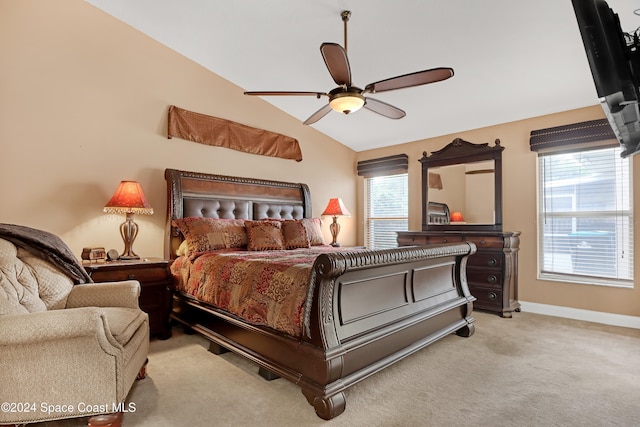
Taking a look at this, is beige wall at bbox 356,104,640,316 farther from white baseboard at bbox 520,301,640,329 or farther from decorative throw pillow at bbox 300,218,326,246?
decorative throw pillow at bbox 300,218,326,246

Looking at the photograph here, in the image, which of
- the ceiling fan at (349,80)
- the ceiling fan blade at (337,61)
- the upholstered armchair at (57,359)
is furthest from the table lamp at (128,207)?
the ceiling fan blade at (337,61)

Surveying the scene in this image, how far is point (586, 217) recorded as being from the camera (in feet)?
12.8

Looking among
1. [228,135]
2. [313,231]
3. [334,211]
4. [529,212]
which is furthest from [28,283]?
[529,212]

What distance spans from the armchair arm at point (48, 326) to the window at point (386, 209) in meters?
4.35

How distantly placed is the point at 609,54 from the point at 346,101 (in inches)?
62.0

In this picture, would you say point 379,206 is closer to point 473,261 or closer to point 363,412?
point 473,261

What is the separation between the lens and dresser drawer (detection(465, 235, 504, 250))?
4055 mm

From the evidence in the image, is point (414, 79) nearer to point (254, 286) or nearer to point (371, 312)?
point (371, 312)

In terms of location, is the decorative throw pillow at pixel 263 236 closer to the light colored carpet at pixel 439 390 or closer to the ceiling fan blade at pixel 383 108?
the light colored carpet at pixel 439 390

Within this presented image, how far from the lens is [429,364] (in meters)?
2.61

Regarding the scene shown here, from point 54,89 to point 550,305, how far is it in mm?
5971

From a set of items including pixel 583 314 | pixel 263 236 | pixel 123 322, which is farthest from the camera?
pixel 583 314

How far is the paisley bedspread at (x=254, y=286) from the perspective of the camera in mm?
2078

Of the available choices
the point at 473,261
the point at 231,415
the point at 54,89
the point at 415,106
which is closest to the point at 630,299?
the point at 473,261
